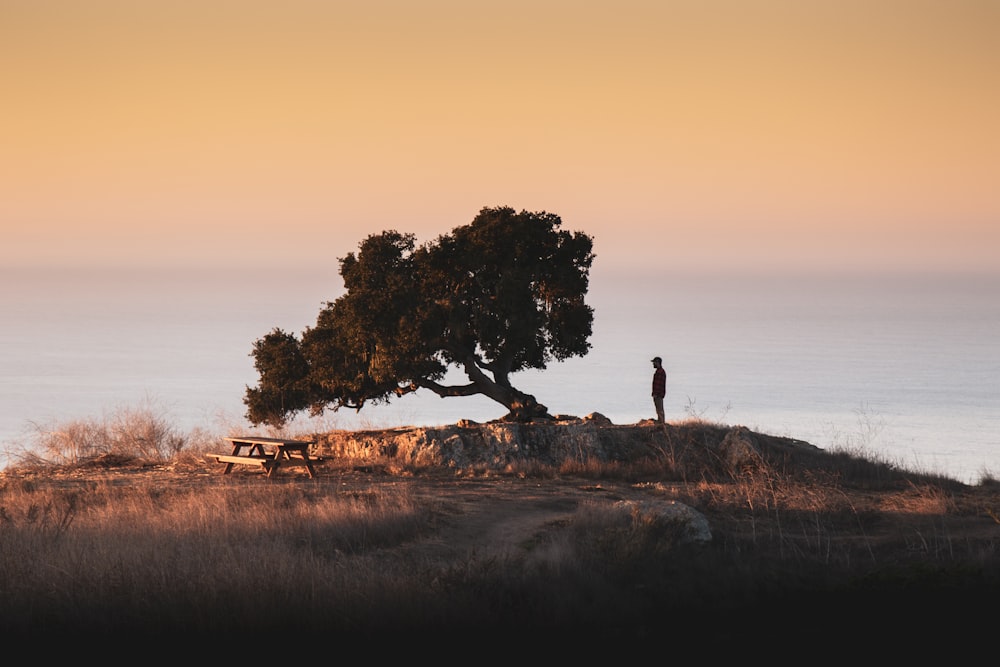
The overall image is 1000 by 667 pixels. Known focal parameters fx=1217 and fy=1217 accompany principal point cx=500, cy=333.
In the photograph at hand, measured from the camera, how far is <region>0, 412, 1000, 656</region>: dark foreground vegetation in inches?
515

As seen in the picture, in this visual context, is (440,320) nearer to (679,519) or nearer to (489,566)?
(679,519)

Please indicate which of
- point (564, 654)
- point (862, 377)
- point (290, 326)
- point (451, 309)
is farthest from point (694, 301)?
point (564, 654)

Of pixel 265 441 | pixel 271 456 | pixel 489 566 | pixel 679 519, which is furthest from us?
pixel 271 456

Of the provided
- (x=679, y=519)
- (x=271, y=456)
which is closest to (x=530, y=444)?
(x=271, y=456)

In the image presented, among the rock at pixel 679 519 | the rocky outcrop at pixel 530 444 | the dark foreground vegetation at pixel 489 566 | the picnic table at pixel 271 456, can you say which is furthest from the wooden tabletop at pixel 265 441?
the rock at pixel 679 519

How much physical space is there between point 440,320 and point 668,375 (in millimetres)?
54104

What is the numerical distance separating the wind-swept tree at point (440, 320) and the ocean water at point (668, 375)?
56.8 inches

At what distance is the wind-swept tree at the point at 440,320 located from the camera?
2498 centimetres

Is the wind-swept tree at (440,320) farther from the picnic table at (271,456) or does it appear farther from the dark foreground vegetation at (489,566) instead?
the dark foreground vegetation at (489,566)

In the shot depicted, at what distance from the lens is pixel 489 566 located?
1424 cm

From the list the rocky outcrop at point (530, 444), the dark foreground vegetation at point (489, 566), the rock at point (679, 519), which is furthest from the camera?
the rocky outcrop at point (530, 444)

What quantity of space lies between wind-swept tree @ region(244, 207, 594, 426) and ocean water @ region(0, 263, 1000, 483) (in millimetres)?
1442

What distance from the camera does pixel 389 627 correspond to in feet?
42.7

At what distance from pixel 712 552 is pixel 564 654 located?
4038mm
